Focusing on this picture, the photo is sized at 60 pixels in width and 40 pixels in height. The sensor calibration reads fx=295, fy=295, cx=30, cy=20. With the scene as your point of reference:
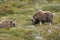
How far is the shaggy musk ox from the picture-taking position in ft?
59.0

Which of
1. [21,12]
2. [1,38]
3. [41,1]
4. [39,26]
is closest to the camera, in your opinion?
[1,38]

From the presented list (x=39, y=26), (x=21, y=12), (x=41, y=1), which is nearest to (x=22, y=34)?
(x=39, y=26)

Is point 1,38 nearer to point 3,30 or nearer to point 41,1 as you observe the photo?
point 3,30

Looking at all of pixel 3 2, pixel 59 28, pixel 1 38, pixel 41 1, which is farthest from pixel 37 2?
pixel 1 38

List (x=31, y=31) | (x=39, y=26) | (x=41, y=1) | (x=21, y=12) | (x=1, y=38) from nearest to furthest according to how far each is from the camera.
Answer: (x=1, y=38), (x=31, y=31), (x=39, y=26), (x=21, y=12), (x=41, y=1)

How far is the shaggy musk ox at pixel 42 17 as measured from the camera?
1797 centimetres

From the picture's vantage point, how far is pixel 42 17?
59.2 ft

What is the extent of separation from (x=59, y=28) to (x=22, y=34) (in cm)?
225

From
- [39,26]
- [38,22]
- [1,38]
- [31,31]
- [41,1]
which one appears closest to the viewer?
[1,38]

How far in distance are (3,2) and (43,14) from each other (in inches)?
447

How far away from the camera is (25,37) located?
1470cm

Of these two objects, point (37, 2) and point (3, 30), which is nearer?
point (3, 30)

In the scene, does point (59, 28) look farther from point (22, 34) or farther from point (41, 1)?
point (41, 1)

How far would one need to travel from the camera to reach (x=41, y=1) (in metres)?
28.4
